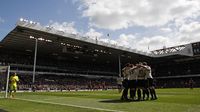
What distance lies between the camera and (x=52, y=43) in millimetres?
53906

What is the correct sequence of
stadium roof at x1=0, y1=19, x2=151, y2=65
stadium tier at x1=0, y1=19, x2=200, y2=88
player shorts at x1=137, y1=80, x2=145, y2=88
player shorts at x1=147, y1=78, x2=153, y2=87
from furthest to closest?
stadium tier at x1=0, y1=19, x2=200, y2=88
stadium roof at x1=0, y1=19, x2=151, y2=65
player shorts at x1=137, y1=80, x2=145, y2=88
player shorts at x1=147, y1=78, x2=153, y2=87

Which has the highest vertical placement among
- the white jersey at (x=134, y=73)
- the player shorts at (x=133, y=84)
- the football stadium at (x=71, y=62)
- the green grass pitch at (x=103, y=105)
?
the football stadium at (x=71, y=62)

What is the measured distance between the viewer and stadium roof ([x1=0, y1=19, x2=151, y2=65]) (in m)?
44.2

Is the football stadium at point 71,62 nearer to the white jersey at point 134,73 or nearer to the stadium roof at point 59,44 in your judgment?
the stadium roof at point 59,44

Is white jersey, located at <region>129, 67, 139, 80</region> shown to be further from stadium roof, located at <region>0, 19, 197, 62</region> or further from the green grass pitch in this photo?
stadium roof, located at <region>0, 19, 197, 62</region>

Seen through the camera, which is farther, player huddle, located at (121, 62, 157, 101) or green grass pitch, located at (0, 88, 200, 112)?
player huddle, located at (121, 62, 157, 101)

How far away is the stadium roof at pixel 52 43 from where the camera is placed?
44.2m

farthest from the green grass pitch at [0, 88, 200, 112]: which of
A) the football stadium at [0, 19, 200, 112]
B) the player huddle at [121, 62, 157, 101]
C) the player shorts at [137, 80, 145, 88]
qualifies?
the football stadium at [0, 19, 200, 112]

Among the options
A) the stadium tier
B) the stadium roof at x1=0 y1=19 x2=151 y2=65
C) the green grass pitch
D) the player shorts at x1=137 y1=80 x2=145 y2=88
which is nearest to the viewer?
the green grass pitch

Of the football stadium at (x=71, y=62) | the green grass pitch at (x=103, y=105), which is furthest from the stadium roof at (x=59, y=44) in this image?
the green grass pitch at (x=103, y=105)

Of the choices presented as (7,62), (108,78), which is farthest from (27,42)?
(108,78)

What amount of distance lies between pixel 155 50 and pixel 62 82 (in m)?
31.7

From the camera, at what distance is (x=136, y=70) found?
1123cm

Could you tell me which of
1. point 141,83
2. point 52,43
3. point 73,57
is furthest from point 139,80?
point 73,57
